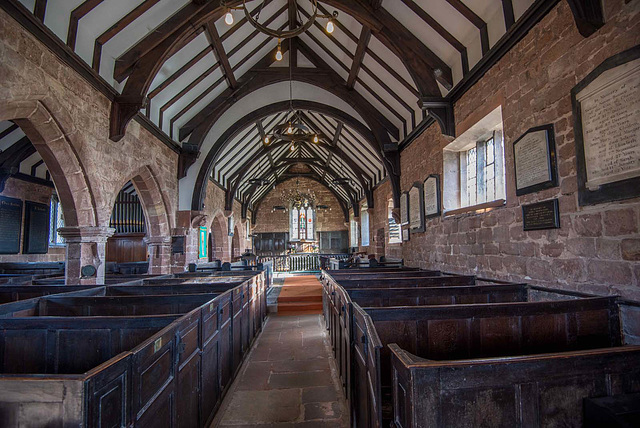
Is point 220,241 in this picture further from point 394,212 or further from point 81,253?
point 81,253

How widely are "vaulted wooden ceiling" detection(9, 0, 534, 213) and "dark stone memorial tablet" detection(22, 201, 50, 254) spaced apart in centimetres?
332

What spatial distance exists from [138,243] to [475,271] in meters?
10.1

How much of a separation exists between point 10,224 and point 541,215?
361 inches

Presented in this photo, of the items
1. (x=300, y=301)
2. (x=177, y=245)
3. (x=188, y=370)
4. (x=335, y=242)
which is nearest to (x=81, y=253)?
(x=177, y=245)

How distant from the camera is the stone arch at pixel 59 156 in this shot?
3438 mm

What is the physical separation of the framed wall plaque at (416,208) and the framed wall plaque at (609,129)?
11.1 feet

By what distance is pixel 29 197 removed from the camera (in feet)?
24.4

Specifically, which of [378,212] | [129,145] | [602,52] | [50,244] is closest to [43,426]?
[602,52]

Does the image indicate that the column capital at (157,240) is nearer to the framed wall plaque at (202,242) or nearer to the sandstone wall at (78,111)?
the sandstone wall at (78,111)

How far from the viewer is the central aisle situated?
2.49 meters

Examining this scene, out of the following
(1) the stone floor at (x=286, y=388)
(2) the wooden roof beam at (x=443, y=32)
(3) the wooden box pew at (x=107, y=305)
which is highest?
(2) the wooden roof beam at (x=443, y=32)

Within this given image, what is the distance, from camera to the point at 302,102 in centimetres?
842

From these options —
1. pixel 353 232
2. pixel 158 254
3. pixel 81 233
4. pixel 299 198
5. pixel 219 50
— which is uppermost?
pixel 219 50

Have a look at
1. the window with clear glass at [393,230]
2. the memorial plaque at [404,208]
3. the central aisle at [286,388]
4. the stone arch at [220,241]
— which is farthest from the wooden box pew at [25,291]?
the stone arch at [220,241]
